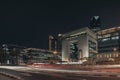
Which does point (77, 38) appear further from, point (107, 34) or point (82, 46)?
point (107, 34)

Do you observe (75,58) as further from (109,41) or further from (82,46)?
(109,41)

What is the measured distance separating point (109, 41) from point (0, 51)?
73205mm

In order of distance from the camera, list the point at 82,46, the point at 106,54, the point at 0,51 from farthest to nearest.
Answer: the point at 82,46 < the point at 106,54 < the point at 0,51

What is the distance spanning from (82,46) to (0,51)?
59.6 meters

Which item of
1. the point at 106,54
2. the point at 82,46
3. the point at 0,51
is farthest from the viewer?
the point at 82,46

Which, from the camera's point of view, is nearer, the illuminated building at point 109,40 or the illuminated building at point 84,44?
the illuminated building at point 109,40

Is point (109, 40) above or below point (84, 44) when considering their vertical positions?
above

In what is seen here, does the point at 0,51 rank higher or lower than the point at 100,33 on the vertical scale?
lower

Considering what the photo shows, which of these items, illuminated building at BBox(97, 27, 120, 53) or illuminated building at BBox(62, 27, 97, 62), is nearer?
illuminated building at BBox(97, 27, 120, 53)

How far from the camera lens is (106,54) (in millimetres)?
176500

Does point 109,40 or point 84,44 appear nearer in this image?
point 109,40

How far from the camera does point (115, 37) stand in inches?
6777

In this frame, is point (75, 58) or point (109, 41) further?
point (75, 58)

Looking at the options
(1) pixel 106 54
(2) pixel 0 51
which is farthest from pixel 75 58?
(2) pixel 0 51
